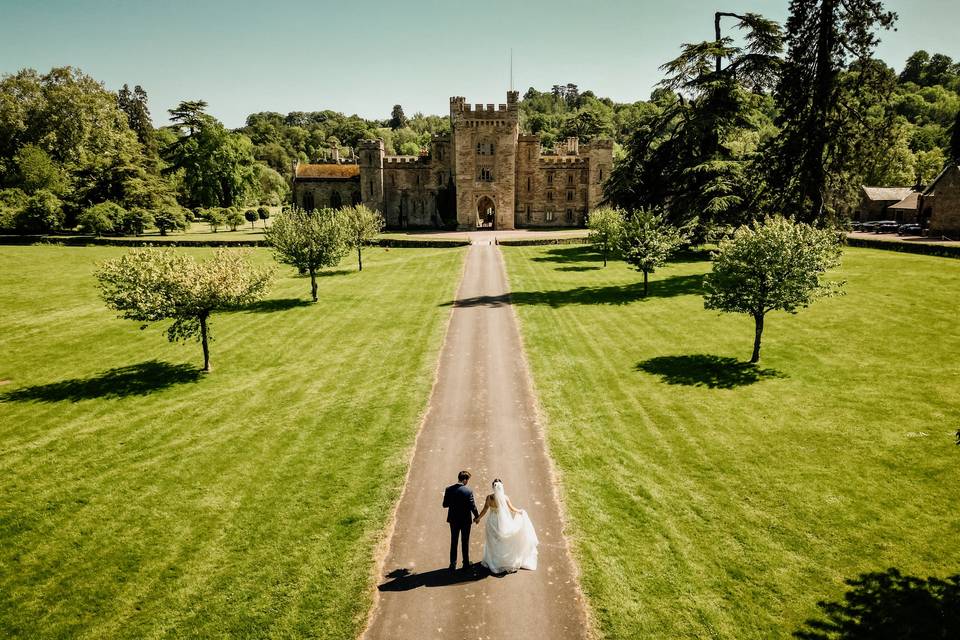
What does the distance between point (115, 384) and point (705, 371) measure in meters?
24.1

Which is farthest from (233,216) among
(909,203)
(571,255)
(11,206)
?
(909,203)

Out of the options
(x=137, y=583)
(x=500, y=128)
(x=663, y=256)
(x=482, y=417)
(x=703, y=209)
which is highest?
(x=500, y=128)

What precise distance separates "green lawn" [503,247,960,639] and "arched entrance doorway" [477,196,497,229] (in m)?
45.0

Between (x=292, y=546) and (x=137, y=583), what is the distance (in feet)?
9.67

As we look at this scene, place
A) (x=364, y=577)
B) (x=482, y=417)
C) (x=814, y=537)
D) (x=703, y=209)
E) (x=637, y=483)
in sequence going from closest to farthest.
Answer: (x=364, y=577) < (x=814, y=537) < (x=637, y=483) < (x=482, y=417) < (x=703, y=209)

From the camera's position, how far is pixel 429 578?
32.4 feet

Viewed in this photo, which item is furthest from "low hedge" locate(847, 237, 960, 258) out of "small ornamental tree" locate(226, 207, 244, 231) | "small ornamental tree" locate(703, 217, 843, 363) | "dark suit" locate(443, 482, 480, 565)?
"small ornamental tree" locate(226, 207, 244, 231)

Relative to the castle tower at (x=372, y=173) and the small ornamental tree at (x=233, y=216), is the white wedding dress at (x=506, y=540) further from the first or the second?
the small ornamental tree at (x=233, y=216)

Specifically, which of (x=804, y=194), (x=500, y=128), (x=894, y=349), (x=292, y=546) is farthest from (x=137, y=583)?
(x=500, y=128)

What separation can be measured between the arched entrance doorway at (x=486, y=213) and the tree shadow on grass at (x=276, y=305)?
1568 inches

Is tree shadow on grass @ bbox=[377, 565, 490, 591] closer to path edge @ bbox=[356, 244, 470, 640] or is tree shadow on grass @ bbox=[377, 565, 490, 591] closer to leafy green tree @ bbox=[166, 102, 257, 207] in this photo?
path edge @ bbox=[356, 244, 470, 640]

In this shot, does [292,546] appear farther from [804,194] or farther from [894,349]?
[804,194]

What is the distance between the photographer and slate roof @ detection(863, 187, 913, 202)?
219 ft

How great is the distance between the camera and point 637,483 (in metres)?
13.1
